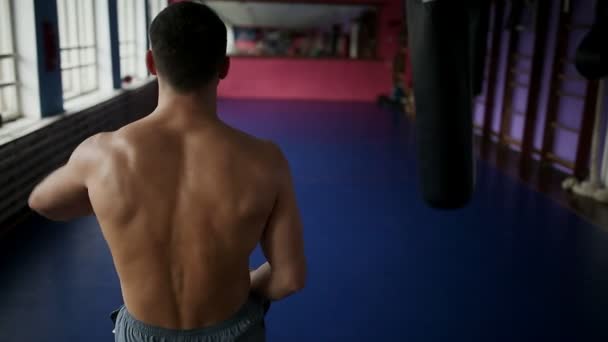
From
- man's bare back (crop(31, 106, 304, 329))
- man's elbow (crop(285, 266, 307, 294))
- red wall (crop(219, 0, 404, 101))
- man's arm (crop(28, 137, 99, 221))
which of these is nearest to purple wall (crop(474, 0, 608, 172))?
red wall (crop(219, 0, 404, 101))

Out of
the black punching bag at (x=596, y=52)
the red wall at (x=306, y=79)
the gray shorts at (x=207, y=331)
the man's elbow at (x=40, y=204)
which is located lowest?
the red wall at (x=306, y=79)

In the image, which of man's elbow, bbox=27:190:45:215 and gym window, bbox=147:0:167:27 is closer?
man's elbow, bbox=27:190:45:215

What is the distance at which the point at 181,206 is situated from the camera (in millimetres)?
1044

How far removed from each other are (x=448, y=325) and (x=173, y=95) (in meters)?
2.06

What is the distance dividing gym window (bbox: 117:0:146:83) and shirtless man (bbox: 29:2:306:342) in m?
7.63

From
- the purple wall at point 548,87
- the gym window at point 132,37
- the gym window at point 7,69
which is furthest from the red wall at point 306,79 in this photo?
the gym window at point 7,69

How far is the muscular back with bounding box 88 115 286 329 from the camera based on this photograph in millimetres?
1045

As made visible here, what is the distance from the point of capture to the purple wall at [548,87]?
5.53m

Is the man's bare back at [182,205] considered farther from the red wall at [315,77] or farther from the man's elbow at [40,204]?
the red wall at [315,77]

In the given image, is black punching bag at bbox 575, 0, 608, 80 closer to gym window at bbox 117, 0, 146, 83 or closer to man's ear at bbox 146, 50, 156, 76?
man's ear at bbox 146, 50, 156, 76

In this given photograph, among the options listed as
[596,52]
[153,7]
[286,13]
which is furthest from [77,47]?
[286,13]

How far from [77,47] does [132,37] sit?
291 cm

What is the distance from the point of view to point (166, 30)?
3.36 ft

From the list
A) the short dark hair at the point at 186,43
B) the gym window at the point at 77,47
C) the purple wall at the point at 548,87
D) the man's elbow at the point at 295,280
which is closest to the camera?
the short dark hair at the point at 186,43
